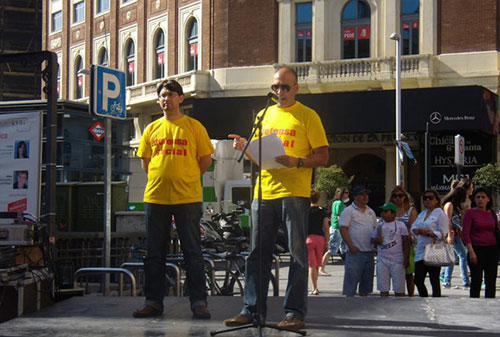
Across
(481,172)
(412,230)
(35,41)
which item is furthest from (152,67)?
(412,230)

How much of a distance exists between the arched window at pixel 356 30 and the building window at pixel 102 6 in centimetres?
1552

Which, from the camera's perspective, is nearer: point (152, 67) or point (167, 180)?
point (167, 180)

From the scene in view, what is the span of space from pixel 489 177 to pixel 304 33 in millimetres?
10492

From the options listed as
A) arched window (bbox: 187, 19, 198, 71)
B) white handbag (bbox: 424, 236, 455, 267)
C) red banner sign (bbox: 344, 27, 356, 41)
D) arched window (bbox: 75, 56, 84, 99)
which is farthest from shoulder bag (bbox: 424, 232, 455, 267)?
arched window (bbox: 75, 56, 84, 99)

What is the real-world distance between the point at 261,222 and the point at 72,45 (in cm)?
4261

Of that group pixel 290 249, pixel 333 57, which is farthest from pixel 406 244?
pixel 333 57

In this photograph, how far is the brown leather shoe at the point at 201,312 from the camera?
6.85m

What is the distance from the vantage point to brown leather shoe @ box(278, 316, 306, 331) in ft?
20.4

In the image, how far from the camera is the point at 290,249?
6.33m

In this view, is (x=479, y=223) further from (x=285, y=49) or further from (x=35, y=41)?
(x=35, y=41)

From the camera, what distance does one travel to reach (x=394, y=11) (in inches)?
1298

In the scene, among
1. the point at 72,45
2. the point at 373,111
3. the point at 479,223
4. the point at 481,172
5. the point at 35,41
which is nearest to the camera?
the point at 479,223

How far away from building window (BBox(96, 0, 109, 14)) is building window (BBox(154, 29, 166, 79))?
205 inches

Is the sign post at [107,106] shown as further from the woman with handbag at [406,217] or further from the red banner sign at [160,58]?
the red banner sign at [160,58]
